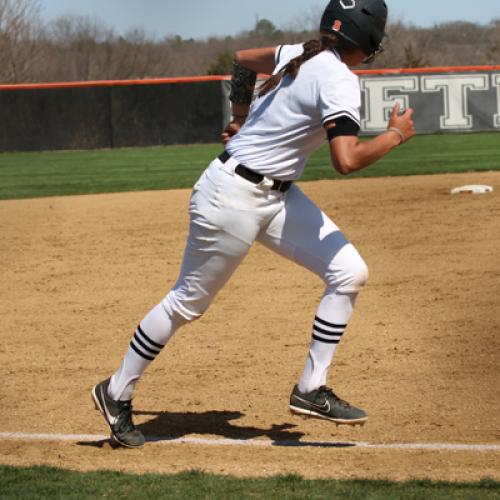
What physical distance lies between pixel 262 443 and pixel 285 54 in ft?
5.43

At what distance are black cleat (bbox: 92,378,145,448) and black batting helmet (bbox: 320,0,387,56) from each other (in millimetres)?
1792

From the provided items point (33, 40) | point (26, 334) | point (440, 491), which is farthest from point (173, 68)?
point (440, 491)

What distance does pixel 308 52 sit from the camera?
4.19 metres

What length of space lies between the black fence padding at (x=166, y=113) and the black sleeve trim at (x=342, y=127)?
63.3ft

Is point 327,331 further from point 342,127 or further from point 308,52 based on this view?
point 308,52

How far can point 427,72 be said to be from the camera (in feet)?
73.6

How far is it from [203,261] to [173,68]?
4385 centimetres

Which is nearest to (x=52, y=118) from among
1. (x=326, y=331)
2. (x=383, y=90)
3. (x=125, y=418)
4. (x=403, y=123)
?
(x=383, y=90)

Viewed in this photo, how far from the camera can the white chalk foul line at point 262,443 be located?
14.2 ft

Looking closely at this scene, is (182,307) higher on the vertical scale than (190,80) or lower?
lower

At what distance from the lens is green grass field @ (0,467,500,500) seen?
12.0ft

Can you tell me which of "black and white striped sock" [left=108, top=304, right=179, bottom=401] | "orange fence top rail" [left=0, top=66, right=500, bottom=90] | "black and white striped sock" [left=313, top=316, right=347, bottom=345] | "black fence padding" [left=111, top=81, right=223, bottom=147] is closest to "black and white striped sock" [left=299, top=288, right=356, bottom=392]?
"black and white striped sock" [left=313, top=316, right=347, bottom=345]

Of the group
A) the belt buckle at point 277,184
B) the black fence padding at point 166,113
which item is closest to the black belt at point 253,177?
the belt buckle at point 277,184

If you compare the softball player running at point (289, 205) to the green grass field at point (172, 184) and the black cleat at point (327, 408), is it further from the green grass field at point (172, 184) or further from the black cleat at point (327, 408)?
the green grass field at point (172, 184)
